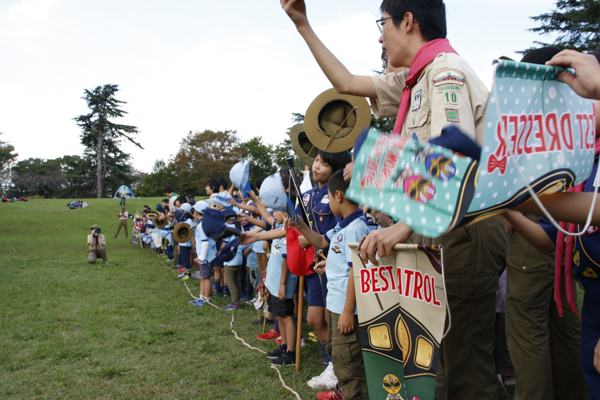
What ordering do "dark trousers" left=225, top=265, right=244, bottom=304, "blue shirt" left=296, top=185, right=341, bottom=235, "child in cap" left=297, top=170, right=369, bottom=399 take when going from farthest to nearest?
"dark trousers" left=225, top=265, right=244, bottom=304 → "blue shirt" left=296, top=185, right=341, bottom=235 → "child in cap" left=297, top=170, right=369, bottom=399

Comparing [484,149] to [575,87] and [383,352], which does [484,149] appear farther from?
[383,352]

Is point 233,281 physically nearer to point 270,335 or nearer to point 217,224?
point 270,335

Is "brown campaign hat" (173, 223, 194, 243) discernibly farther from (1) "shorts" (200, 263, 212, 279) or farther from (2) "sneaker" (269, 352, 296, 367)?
(2) "sneaker" (269, 352, 296, 367)

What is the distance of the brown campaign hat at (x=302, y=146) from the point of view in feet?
13.6

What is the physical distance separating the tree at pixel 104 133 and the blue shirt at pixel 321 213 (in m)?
54.9

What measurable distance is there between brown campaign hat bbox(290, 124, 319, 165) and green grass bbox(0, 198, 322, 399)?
2.21m

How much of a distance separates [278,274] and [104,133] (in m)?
56.0

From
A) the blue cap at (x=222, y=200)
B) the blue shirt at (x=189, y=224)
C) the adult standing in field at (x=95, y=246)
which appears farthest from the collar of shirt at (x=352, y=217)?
the adult standing in field at (x=95, y=246)

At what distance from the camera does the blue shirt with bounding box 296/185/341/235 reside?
385cm

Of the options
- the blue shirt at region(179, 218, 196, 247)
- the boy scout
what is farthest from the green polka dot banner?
the blue shirt at region(179, 218, 196, 247)

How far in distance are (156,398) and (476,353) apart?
2779 millimetres

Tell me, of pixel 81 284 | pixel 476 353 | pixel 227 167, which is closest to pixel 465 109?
pixel 476 353

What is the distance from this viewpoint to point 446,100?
142cm

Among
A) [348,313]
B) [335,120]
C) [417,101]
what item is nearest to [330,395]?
[348,313]
